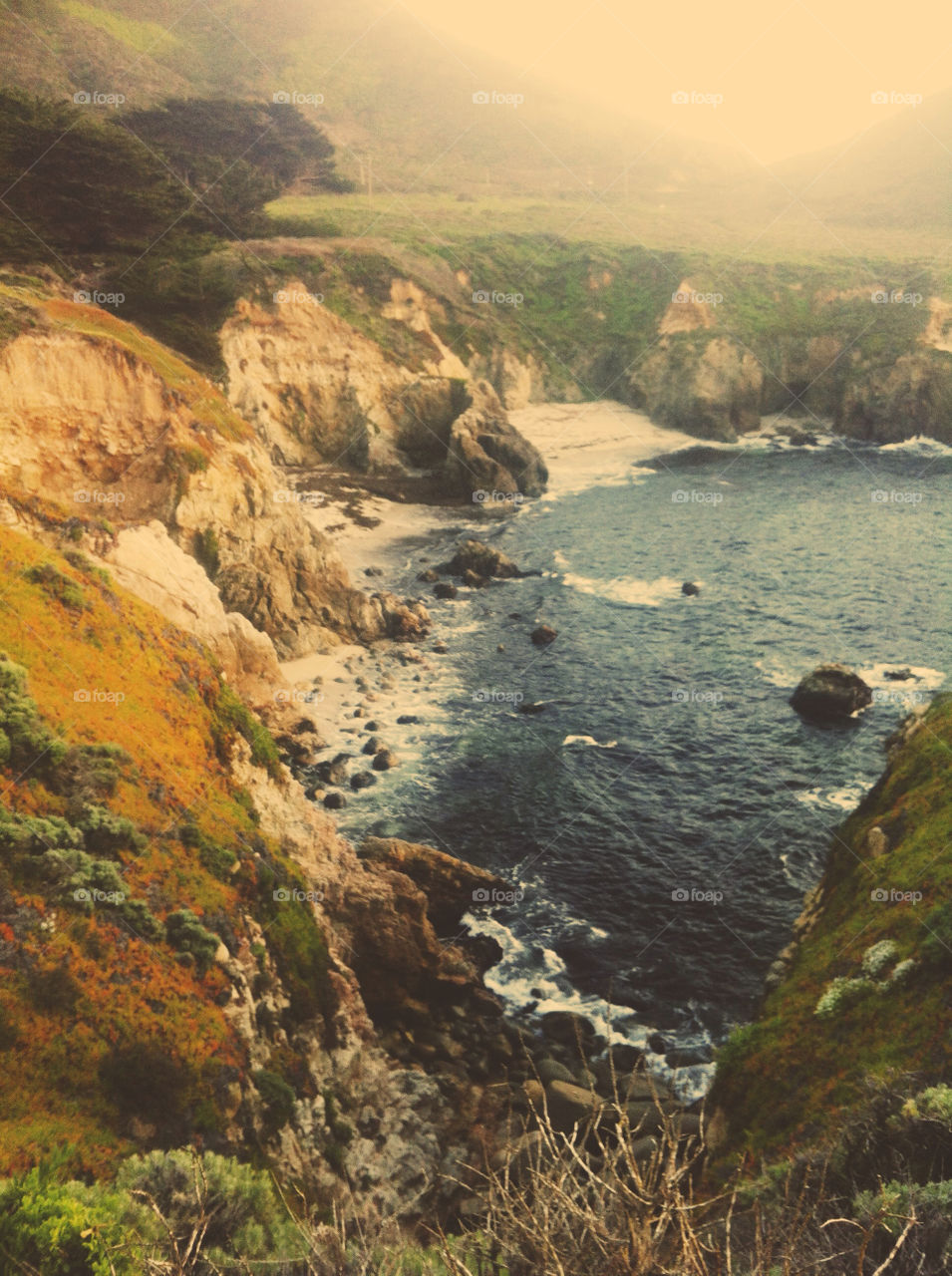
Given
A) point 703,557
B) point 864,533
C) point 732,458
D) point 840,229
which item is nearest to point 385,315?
point 732,458

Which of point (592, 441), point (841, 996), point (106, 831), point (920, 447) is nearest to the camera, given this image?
point (841, 996)

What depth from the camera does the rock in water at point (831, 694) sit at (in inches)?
1387

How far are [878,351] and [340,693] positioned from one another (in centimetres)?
7937

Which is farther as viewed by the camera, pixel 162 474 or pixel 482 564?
pixel 482 564

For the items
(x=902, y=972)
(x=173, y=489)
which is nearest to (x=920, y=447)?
(x=173, y=489)

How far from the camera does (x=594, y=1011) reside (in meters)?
22.3

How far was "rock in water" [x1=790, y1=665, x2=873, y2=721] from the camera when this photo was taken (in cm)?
3522

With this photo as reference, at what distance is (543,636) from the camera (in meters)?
43.8

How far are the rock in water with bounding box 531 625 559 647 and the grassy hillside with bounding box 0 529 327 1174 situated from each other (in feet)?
75.3

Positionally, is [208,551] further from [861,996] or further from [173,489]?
[861,996]

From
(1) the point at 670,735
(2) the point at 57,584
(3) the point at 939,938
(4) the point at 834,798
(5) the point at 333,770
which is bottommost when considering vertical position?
(5) the point at 333,770

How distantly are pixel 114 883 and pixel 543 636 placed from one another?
30.4 metres

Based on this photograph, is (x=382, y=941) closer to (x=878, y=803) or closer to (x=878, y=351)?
(x=878, y=803)

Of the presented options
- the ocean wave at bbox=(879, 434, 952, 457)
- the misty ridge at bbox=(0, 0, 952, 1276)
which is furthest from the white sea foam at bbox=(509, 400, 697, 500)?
the ocean wave at bbox=(879, 434, 952, 457)
